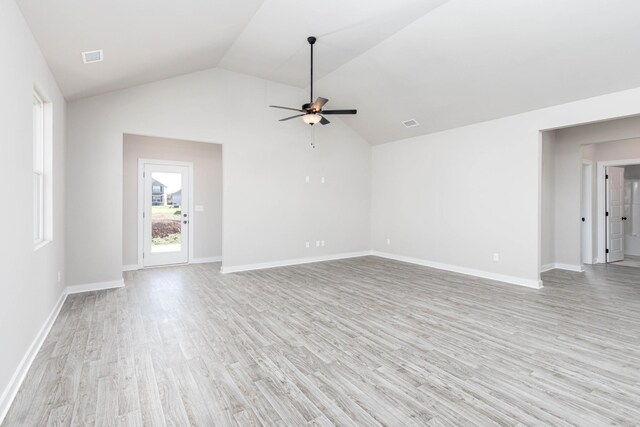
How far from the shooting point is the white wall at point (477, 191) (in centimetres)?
525

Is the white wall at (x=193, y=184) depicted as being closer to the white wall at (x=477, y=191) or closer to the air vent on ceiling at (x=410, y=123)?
the white wall at (x=477, y=191)

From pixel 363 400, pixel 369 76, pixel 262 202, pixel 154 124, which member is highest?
pixel 369 76

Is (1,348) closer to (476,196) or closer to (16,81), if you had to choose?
(16,81)

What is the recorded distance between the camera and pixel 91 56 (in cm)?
352

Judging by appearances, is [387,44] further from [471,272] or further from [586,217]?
[586,217]

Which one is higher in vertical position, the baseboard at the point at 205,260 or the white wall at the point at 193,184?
the white wall at the point at 193,184

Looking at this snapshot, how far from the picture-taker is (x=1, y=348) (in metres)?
2.11

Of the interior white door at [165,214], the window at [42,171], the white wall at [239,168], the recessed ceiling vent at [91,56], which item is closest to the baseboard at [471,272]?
the white wall at [239,168]

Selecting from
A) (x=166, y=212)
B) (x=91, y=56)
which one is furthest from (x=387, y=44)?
(x=166, y=212)

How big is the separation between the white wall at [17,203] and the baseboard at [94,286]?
164 centimetres

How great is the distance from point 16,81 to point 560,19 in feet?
17.3

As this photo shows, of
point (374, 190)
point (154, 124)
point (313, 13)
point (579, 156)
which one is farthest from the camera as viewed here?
point (374, 190)

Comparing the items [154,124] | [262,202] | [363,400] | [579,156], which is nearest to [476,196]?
[579,156]

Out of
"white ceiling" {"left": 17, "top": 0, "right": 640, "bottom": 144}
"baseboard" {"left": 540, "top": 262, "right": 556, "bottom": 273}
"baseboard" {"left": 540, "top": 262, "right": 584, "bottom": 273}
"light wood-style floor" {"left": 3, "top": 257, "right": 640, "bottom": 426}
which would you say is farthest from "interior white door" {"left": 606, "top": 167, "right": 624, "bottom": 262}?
"white ceiling" {"left": 17, "top": 0, "right": 640, "bottom": 144}
